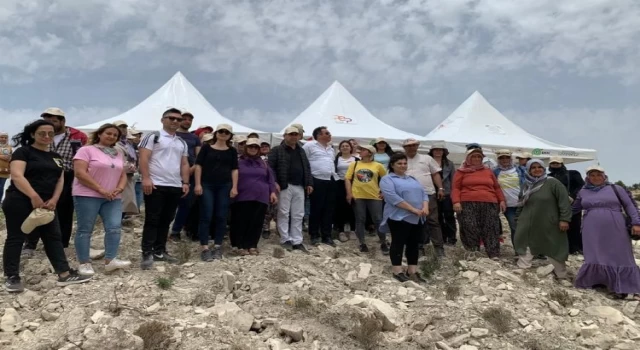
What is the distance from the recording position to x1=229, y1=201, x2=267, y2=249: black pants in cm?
527

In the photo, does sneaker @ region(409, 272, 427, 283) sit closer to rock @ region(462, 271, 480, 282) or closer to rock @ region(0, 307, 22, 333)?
rock @ region(462, 271, 480, 282)

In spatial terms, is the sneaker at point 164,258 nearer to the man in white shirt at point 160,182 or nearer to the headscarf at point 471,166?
the man in white shirt at point 160,182

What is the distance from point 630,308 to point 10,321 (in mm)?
5724

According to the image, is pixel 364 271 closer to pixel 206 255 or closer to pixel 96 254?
pixel 206 255

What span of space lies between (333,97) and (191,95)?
4387mm

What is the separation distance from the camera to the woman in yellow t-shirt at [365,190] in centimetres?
599

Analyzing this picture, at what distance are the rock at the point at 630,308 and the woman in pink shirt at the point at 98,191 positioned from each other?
509 cm

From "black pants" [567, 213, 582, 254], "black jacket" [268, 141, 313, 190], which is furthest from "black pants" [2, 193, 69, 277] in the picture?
"black pants" [567, 213, 582, 254]

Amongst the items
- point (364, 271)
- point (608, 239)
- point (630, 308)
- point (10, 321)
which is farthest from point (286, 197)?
point (630, 308)

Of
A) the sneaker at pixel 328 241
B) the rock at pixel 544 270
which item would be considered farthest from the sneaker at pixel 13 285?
the rock at pixel 544 270

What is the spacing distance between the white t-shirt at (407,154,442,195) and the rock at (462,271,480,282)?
125 centimetres

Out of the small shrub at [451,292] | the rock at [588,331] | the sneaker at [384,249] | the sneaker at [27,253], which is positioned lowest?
the rock at [588,331]

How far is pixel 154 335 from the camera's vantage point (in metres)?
3.17

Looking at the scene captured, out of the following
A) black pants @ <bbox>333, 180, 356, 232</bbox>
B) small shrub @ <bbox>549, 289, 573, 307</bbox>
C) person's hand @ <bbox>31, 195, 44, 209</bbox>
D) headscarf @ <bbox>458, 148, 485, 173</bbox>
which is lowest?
small shrub @ <bbox>549, 289, 573, 307</bbox>
